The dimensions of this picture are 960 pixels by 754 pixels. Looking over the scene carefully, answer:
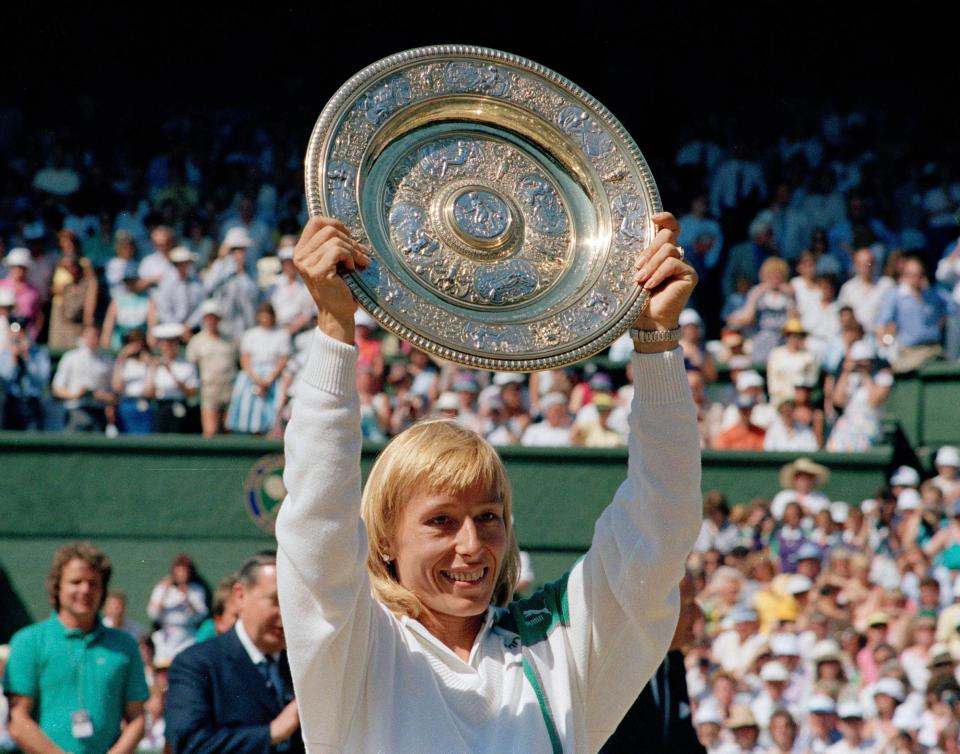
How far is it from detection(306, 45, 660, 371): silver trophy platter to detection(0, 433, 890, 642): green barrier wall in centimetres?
1004

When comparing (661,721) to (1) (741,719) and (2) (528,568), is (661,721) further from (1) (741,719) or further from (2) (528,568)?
(2) (528,568)

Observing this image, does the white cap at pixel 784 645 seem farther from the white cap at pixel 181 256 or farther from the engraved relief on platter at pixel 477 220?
the engraved relief on platter at pixel 477 220

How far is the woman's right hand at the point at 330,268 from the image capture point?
10.1 ft

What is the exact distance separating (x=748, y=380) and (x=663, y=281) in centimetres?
1085

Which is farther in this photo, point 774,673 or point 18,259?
point 18,259

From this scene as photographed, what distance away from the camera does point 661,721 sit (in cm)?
529

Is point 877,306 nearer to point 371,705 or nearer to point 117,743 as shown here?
point 117,743

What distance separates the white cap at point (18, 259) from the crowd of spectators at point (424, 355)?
0.03 m

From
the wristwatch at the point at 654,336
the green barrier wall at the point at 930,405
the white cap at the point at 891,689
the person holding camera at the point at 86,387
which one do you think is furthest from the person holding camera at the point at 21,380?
the wristwatch at the point at 654,336

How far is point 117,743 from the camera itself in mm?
6480

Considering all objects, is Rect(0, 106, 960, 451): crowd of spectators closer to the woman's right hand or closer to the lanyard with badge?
the lanyard with badge

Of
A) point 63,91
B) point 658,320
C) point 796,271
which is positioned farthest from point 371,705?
point 63,91

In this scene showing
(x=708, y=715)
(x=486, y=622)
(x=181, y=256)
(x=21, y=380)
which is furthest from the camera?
(x=181, y=256)

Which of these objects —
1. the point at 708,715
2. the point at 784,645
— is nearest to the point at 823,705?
the point at 708,715
